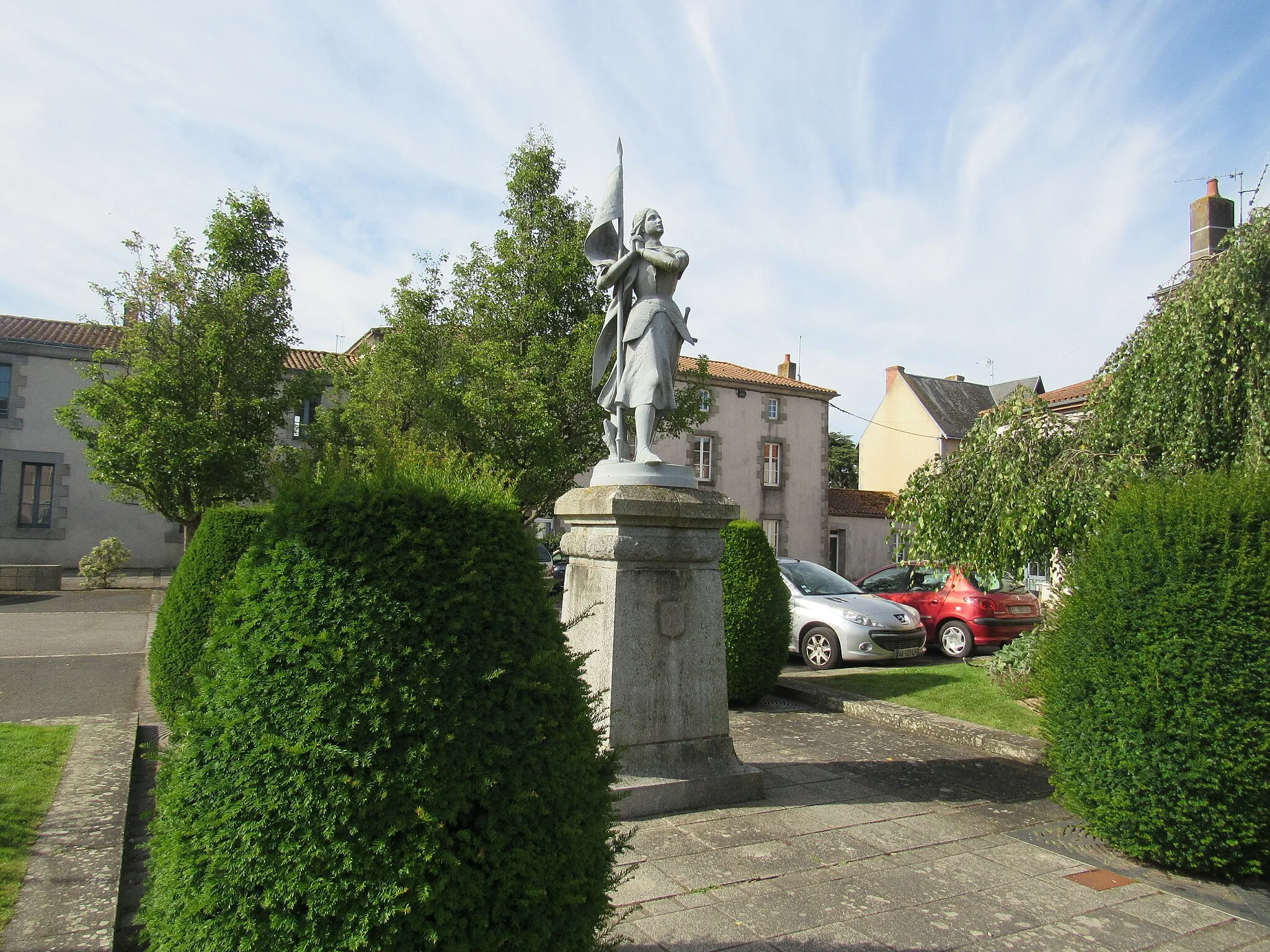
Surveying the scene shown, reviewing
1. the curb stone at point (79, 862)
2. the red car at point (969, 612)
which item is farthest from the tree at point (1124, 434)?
the curb stone at point (79, 862)

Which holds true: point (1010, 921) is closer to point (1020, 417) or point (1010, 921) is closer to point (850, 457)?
point (1020, 417)

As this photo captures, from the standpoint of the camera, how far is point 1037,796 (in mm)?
5492

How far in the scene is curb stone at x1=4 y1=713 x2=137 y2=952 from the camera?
2.86 meters

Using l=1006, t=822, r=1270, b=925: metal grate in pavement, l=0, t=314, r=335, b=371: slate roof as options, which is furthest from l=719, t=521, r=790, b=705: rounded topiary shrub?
l=0, t=314, r=335, b=371: slate roof

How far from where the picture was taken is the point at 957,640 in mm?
12344

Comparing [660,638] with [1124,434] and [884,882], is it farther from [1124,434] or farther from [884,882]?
[1124,434]

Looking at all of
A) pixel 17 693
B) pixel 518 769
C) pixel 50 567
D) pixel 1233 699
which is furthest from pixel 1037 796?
pixel 50 567

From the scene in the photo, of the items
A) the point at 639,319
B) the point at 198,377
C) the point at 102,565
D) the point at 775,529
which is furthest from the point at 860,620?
the point at 775,529

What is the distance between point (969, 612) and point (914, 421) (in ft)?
79.5

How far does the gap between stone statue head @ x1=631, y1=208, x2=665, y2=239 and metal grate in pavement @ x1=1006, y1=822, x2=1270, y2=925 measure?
434cm

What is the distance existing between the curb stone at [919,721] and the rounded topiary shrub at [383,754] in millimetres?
4556

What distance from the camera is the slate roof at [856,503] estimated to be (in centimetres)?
3294

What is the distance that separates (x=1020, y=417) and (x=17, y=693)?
10996mm

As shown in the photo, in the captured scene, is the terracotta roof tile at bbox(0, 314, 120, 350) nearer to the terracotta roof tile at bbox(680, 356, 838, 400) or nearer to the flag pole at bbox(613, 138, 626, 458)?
the terracotta roof tile at bbox(680, 356, 838, 400)
